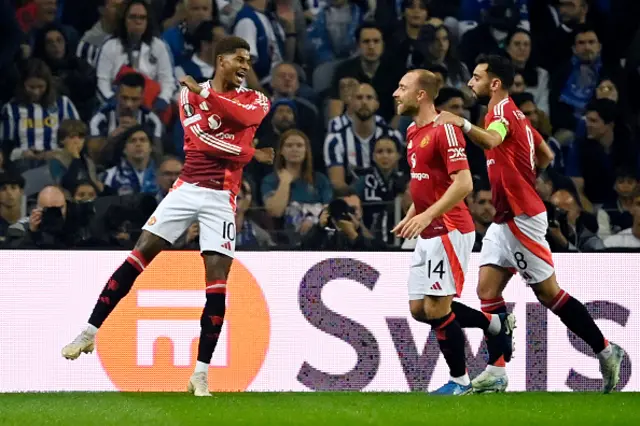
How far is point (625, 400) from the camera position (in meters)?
7.15

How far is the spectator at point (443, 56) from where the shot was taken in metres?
11.7

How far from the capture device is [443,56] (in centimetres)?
1176

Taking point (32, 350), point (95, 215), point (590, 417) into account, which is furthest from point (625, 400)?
point (95, 215)

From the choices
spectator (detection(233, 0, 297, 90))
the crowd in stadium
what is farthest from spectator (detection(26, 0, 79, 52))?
spectator (detection(233, 0, 297, 90))

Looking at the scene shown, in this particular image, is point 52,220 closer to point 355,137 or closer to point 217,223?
point 355,137

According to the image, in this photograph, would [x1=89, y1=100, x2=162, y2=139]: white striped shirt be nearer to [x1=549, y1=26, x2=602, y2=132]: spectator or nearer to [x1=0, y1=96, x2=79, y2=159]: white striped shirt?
[x1=0, y1=96, x2=79, y2=159]: white striped shirt

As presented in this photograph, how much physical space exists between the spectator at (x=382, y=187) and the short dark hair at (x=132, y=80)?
85.0 inches

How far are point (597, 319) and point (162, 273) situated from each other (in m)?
2.91

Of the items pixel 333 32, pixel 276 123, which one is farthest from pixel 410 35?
pixel 276 123

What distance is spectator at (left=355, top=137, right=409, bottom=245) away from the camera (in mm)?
10414

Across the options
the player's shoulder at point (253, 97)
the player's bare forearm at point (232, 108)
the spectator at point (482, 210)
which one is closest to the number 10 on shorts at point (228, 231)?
the player's bare forearm at point (232, 108)

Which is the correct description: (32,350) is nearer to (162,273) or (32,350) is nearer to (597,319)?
(162,273)

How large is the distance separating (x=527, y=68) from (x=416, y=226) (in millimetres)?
5597

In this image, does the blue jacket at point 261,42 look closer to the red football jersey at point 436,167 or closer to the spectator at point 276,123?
the spectator at point 276,123
